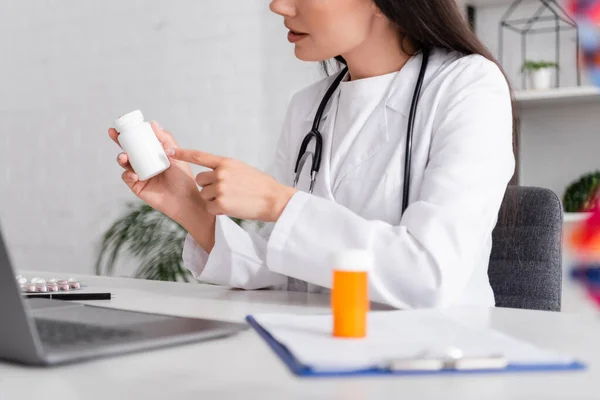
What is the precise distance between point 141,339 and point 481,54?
862 mm

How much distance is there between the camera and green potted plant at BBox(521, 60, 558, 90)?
2.44 meters

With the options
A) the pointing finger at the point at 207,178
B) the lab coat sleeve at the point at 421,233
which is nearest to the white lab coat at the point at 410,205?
the lab coat sleeve at the point at 421,233

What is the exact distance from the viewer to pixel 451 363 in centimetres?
55

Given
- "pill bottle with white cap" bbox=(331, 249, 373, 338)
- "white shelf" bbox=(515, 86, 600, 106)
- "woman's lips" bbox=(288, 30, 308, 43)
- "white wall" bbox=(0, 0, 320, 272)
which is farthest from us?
"white wall" bbox=(0, 0, 320, 272)

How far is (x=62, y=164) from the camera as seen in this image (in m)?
3.21

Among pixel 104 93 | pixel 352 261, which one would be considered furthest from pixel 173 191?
pixel 104 93

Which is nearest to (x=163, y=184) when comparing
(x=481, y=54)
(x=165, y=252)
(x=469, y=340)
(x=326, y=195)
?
(x=326, y=195)

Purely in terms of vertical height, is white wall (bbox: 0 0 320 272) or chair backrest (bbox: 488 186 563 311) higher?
white wall (bbox: 0 0 320 272)

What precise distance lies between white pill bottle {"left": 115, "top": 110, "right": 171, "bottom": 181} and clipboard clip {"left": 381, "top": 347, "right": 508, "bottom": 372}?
605mm

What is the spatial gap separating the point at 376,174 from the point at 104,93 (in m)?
2.06

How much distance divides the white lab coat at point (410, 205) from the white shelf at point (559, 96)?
1.12 m

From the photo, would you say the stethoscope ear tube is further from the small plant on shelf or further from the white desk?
the small plant on shelf

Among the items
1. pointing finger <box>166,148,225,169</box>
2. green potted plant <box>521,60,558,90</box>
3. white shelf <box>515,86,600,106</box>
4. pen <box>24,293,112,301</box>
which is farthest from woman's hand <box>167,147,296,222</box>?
green potted plant <box>521,60,558,90</box>

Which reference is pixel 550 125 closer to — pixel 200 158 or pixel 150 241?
pixel 150 241
